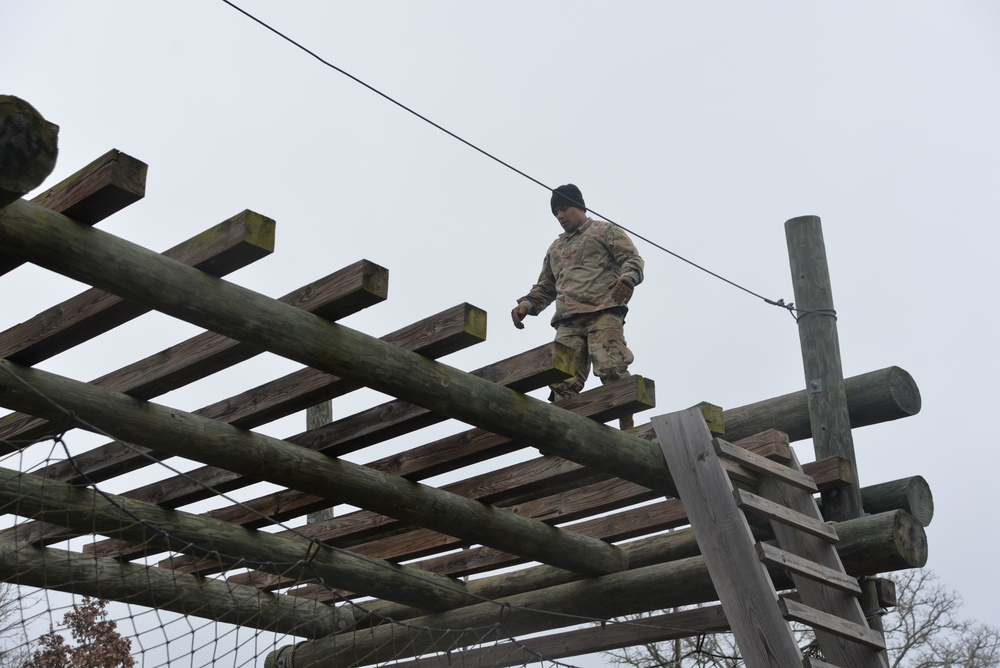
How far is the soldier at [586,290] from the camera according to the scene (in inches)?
285

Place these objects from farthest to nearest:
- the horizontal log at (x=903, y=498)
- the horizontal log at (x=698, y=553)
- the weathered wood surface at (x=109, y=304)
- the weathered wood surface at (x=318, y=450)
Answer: the horizontal log at (x=903, y=498), the horizontal log at (x=698, y=553), the weathered wood surface at (x=318, y=450), the weathered wood surface at (x=109, y=304)

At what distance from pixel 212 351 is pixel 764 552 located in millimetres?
2810

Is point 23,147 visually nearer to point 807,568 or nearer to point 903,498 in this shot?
point 807,568

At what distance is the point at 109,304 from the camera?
15.0ft

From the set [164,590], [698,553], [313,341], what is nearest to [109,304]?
[313,341]

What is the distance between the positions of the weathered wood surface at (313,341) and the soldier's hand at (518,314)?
199 cm

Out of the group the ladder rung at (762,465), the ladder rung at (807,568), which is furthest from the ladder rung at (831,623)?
the ladder rung at (762,465)

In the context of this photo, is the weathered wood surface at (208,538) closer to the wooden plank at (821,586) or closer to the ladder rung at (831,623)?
the ladder rung at (831,623)

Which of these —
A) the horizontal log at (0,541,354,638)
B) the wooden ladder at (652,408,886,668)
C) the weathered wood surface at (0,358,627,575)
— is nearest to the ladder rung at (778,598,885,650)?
the wooden ladder at (652,408,886,668)

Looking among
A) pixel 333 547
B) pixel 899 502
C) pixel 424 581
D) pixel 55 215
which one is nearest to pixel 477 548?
pixel 424 581

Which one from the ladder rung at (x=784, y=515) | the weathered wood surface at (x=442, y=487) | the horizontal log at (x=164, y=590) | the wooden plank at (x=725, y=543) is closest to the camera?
the wooden plank at (x=725, y=543)

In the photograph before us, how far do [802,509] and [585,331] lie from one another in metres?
1.83

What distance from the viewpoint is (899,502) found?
6.76 meters

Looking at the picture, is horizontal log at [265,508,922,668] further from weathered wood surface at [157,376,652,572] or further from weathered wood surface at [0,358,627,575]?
weathered wood surface at [157,376,652,572]
